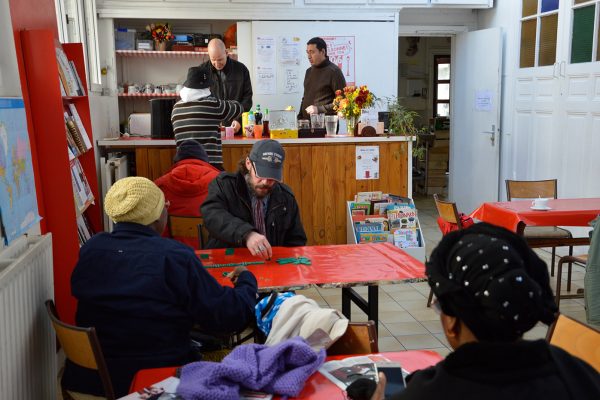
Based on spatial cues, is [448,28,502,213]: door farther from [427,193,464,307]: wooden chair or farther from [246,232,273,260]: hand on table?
[246,232,273,260]: hand on table

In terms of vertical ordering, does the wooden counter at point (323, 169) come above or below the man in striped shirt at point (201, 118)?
below

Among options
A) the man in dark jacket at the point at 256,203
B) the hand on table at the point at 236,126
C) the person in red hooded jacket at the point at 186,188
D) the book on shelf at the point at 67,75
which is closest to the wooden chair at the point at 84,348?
the man in dark jacket at the point at 256,203

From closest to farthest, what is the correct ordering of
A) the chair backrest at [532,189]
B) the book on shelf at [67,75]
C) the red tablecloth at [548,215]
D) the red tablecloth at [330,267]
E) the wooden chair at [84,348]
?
the wooden chair at [84,348] < the red tablecloth at [330,267] < the book on shelf at [67,75] < the red tablecloth at [548,215] < the chair backrest at [532,189]

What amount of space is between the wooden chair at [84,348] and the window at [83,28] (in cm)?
369

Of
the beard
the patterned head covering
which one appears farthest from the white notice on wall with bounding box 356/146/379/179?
the patterned head covering

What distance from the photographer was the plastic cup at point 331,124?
602 centimetres

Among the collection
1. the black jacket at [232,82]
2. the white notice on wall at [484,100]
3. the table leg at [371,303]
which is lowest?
the table leg at [371,303]

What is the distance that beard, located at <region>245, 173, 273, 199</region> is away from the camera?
11.4ft

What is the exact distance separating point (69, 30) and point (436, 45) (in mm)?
8637

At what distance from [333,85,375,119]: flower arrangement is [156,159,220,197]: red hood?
183 cm

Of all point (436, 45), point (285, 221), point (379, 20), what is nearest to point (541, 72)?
point (379, 20)

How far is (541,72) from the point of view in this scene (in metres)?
6.82

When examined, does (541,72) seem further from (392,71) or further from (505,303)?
(505,303)

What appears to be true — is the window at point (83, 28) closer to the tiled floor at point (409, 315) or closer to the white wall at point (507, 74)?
the tiled floor at point (409, 315)
